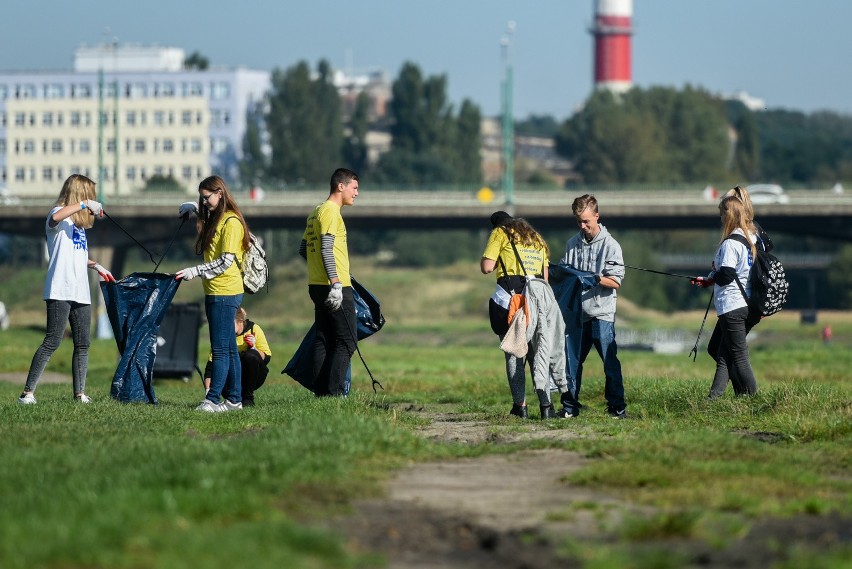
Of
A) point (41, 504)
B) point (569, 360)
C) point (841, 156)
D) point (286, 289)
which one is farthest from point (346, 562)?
point (841, 156)

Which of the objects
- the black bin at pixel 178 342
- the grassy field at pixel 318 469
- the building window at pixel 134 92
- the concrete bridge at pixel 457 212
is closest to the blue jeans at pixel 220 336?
the grassy field at pixel 318 469

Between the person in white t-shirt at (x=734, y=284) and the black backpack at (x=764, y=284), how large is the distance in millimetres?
35

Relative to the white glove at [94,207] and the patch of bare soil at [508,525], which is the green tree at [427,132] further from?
the patch of bare soil at [508,525]

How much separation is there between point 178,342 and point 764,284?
11.1 m

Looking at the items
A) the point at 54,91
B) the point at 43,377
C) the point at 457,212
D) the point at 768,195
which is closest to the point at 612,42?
the point at 54,91

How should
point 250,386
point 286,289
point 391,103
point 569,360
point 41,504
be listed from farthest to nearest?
1. point 391,103
2. point 286,289
3. point 250,386
4. point 569,360
5. point 41,504

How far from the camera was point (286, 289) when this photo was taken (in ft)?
298

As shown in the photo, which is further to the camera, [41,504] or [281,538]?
[41,504]

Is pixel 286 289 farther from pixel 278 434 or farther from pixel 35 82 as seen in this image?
pixel 278 434

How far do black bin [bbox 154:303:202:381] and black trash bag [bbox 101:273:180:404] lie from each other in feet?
24.4

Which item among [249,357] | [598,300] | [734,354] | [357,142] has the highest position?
[357,142]

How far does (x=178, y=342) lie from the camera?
2208cm

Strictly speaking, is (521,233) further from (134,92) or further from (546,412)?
(134,92)

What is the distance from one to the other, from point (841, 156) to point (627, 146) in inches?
1630
